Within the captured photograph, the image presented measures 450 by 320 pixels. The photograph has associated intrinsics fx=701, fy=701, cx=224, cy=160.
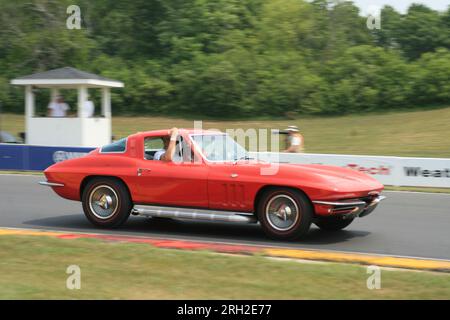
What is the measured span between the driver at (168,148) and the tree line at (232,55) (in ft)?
103

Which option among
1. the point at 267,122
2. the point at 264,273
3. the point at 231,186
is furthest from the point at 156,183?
the point at 267,122

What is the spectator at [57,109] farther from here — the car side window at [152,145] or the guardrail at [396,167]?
the car side window at [152,145]

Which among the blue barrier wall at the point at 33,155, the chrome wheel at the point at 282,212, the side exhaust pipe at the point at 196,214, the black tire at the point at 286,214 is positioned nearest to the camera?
the black tire at the point at 286,214

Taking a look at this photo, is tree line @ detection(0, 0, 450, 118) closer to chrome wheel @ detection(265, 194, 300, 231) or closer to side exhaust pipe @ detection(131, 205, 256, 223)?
side exhaust pipe @ detection(131, 205, 256, 223)

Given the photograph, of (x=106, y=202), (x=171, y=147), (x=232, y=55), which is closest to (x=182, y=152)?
(x=171, y=147)

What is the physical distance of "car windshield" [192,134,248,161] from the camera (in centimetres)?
942

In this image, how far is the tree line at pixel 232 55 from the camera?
41500 mm

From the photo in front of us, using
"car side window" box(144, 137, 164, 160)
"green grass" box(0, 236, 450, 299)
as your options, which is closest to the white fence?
"car side window" box(144, 137, 164, 160)

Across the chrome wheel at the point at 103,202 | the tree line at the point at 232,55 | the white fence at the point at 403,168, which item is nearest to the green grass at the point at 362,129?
the tree line at the point at 232,55

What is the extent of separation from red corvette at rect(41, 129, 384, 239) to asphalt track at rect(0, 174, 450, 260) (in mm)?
286

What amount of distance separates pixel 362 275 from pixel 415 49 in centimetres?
5039

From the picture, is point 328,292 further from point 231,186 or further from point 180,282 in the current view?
point 231,186

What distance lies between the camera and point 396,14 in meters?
61.0

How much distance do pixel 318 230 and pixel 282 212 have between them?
135cm
